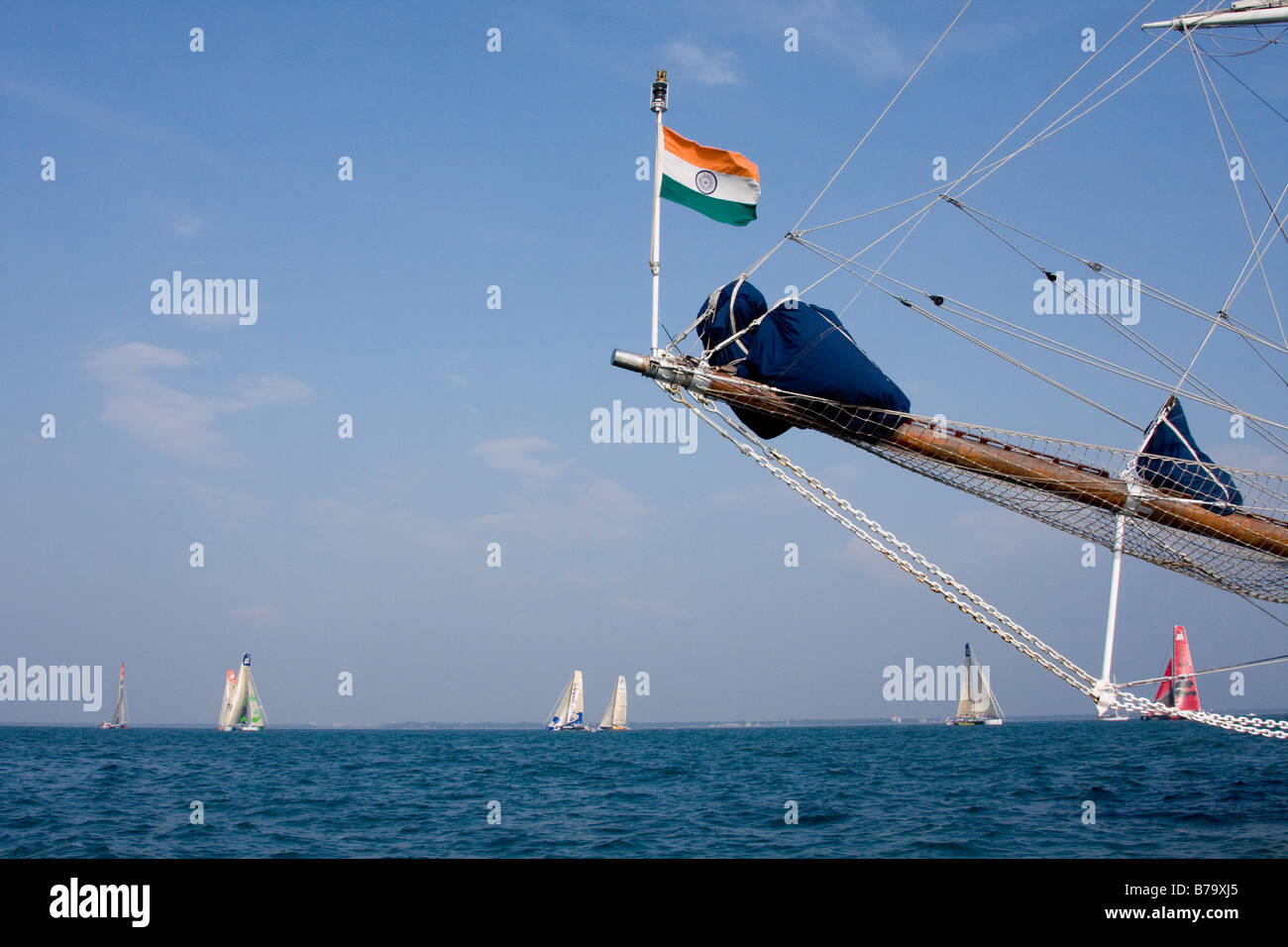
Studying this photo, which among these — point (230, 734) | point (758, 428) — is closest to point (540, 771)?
point (758, 428)

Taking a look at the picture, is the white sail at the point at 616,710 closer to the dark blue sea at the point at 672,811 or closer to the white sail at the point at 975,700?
the white sail at the point at 975,700

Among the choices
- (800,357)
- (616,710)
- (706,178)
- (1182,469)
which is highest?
(706,178)

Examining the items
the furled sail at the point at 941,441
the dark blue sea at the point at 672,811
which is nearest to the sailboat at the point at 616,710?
the dark blue sea at the point at 672,811

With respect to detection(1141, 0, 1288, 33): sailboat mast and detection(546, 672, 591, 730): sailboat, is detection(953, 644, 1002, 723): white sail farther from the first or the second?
detection(1141, 0, 1288, 33): sailboat mast

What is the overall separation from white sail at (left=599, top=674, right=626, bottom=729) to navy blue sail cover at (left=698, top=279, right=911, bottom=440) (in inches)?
4354

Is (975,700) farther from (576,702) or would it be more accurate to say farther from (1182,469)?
(1182,469)

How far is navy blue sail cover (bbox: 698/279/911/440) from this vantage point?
10.3 m

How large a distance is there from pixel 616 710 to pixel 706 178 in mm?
115007

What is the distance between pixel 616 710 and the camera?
397ft

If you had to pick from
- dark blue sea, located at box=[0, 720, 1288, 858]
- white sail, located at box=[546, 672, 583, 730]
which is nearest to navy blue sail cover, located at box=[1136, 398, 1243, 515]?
dark blue sea, located at box=[0, 720, 1288, 858]

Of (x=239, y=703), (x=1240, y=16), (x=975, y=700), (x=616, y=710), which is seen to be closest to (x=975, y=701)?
(x=975, y=700)
